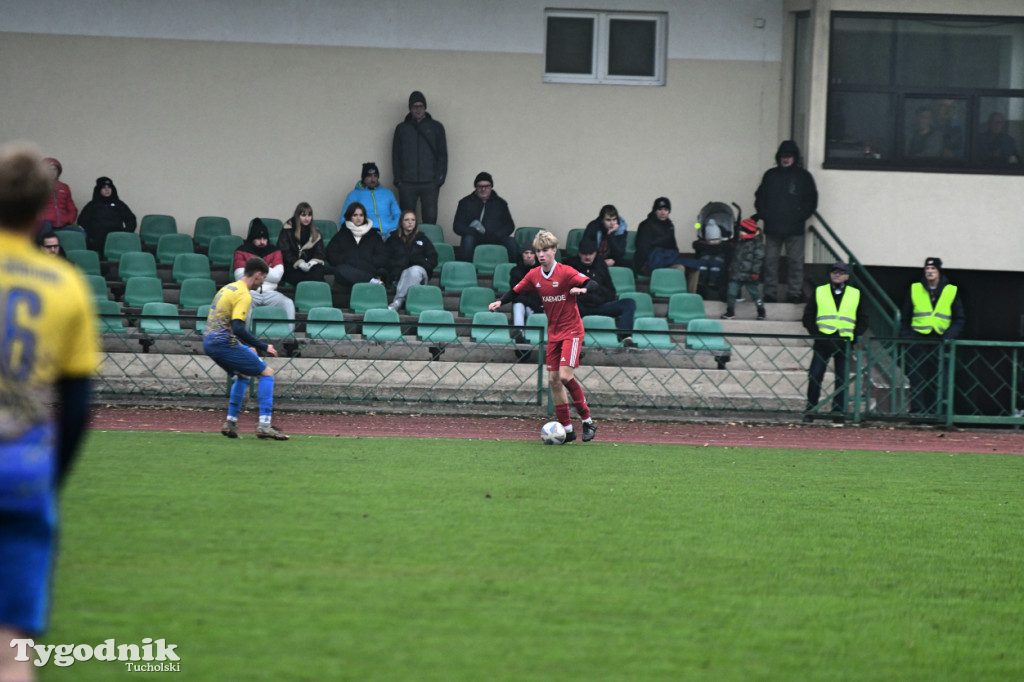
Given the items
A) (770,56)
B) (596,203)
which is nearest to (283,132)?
(596,203)

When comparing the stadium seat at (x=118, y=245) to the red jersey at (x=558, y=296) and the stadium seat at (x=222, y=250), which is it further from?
the red jersey at (x=558, y=296)

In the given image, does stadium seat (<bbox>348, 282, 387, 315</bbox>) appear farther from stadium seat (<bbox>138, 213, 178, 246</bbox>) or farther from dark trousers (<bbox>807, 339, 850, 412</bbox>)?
dark trousers (<bbox>807, 339, 850, 412</bbox>)

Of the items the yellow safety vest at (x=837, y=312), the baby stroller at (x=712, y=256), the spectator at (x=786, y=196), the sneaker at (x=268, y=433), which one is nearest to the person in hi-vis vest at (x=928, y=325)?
the yellow safety vest at (x=837, y=312)

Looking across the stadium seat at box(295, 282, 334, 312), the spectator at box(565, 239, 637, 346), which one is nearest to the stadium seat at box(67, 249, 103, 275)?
the stadium seat at box(295, 282, 334, 312)

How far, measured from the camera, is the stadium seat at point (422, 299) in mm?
16672

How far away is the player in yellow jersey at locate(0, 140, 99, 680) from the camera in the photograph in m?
3.09

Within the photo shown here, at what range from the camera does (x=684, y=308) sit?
56.2 ft

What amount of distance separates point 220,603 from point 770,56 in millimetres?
15980

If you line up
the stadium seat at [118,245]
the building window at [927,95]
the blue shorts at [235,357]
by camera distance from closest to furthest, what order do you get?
the blue shorts at [235,357], the stadium seat at [118,245], the building window at [927,95]

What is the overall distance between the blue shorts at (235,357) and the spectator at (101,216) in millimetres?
6947

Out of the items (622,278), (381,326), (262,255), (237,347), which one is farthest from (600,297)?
(237,347)

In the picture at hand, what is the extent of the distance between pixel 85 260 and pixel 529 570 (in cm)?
1238

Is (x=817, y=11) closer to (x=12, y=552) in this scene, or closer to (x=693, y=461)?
(x=693, y=461)

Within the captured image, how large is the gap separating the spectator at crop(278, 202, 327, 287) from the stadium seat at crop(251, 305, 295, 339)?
1.25m
